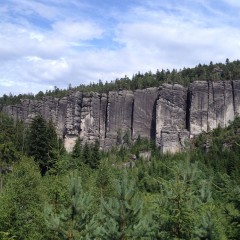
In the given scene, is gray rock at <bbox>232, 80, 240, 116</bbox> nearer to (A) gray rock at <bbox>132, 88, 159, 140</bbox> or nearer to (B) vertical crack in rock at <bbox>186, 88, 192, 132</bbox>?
(B) vertical crack in rock at <bbox>186, 88, 192, 132</bbox>

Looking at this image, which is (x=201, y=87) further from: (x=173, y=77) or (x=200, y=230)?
(x=200, y=230)

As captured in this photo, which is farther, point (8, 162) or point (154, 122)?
point (154, 122)

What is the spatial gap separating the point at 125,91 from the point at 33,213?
96.2 metres

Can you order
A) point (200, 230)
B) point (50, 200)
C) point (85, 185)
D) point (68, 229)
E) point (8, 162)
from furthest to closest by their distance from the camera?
point (8, 162), point (85, 185), point (50, 200), point (68, 229), point (200, 230)

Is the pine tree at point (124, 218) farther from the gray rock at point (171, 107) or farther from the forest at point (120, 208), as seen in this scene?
the gray rock at point (171, 107)

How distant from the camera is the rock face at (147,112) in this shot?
105 meters

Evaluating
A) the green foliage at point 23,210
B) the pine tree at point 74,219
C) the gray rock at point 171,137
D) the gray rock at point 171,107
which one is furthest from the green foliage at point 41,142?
the gray rock at point 171,107

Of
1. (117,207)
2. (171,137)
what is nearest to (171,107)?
(171,137)

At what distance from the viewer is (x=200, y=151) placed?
86.6m

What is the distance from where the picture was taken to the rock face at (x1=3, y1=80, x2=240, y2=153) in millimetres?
105250

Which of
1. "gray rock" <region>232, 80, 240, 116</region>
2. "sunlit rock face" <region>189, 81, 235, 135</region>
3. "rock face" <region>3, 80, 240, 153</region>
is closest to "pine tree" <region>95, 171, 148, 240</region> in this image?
"rock face" <region>3, 80, 240, 153</region>

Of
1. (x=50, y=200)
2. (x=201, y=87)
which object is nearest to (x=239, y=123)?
(x=201, y=87)

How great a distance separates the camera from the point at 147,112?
11338 centimetres

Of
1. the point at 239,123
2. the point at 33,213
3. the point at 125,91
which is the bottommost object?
the point at 33,213
